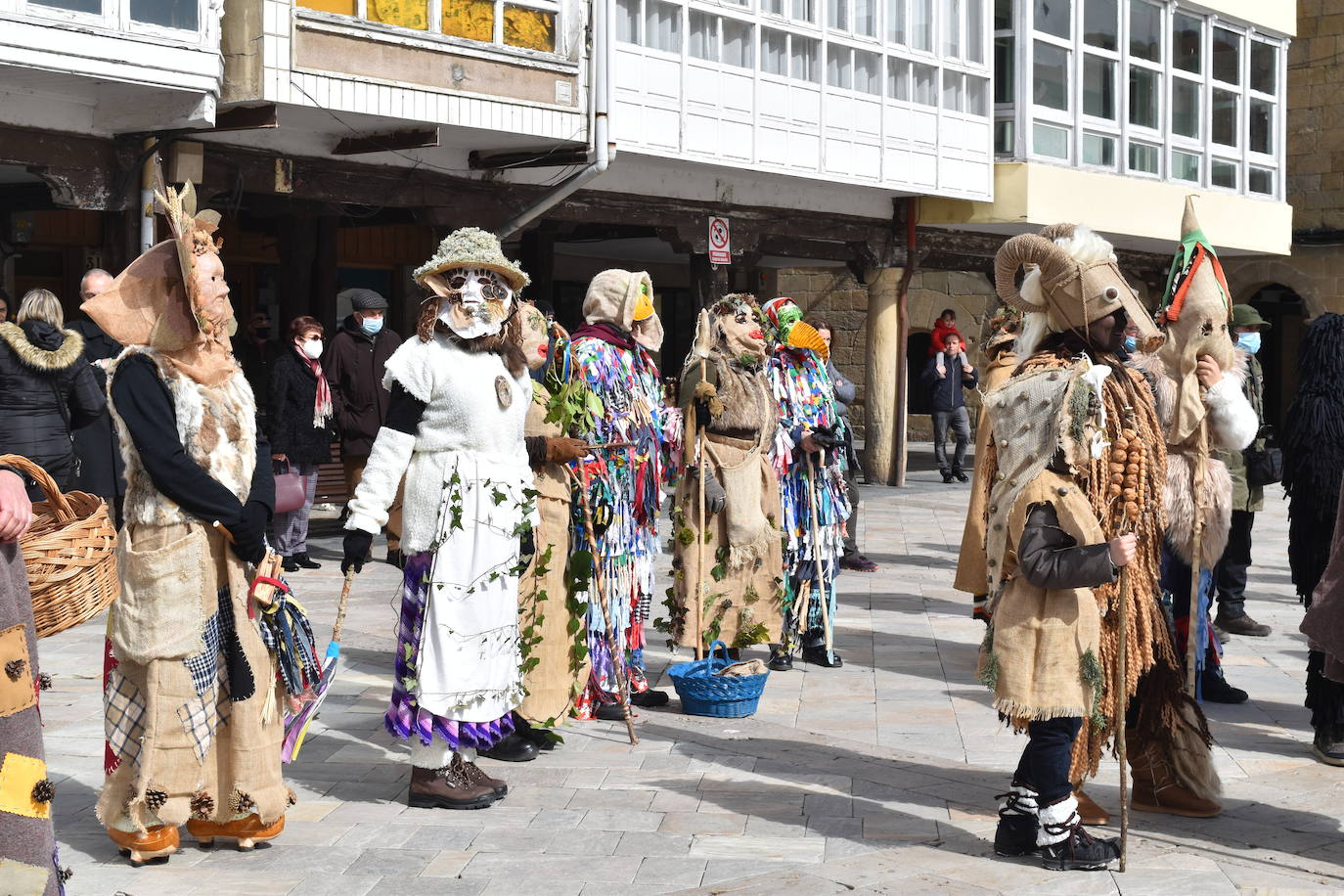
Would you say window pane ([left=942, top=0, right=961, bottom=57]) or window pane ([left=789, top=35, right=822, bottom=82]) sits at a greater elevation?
window pane ([left=942, top=0, right=961, bottom=57])

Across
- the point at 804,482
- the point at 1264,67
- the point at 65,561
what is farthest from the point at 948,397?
the point at 65,561

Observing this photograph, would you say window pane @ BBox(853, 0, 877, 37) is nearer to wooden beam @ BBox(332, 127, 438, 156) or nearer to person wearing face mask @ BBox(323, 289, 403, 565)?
wooden beam @ BBox(332, 127, 438, 156)

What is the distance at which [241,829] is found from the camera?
5.11m

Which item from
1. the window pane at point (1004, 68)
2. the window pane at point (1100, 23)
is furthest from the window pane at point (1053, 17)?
the window pane at point (1004, 68)

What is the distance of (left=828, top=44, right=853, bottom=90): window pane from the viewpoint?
1697 centimetres

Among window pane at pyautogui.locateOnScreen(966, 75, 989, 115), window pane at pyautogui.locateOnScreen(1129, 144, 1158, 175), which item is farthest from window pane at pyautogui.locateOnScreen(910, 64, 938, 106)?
window pane at pyautogui.locateOnScreen(1129, 144, 1158, 175)

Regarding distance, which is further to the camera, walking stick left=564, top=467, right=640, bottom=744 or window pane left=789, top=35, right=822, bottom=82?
window pane left=789, top=35, right=822, bottom=82

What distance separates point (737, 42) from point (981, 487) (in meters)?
8.80

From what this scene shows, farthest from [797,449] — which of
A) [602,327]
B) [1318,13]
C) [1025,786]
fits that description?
[1318,13]

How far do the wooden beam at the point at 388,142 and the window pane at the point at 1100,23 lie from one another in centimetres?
1028

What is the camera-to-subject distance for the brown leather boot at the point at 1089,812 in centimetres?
532

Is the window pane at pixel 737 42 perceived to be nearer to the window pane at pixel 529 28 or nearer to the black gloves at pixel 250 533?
the window pane at pixel 529 28

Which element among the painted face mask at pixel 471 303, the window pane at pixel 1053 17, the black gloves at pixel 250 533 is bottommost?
the black gloves at pixel 250 533

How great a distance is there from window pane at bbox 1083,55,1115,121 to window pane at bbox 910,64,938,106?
2.84 metres
